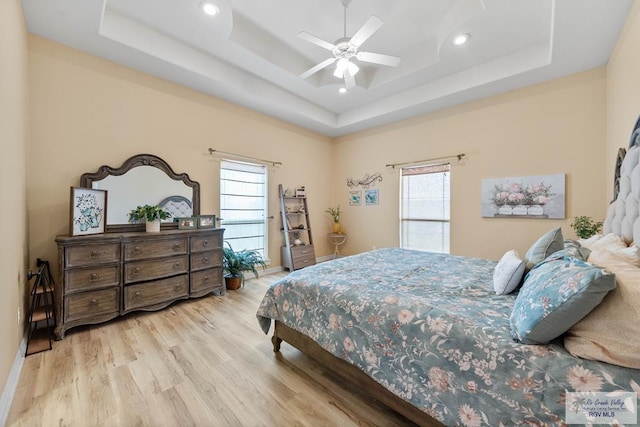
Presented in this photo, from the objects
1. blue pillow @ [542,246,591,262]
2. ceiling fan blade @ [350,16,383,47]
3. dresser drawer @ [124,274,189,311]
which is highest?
ceiling fan blade @ [350,16,383,47]

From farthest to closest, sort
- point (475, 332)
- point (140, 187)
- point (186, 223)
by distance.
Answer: point (186, 223), point (140, 187), point (475, 332)

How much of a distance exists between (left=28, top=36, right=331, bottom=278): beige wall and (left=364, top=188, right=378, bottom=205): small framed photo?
7.17ft

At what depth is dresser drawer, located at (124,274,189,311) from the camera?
264 cm

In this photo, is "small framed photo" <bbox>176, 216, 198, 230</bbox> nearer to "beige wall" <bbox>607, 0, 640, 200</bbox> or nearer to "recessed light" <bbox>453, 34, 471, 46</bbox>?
"recessed light" <bbox>453, 34, 471, 46</bbox>

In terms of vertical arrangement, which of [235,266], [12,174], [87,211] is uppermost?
[12,174]

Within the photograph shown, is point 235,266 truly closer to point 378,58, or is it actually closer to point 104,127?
point 104,127

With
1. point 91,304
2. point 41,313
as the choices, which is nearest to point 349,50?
point 91,304

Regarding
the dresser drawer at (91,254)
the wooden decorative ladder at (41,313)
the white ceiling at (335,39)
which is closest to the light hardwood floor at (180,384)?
the wooden decorative ladder at (41,313)

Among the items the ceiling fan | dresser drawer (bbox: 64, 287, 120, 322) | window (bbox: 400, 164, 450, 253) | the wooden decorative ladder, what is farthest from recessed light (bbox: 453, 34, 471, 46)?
the wooden decorative ladder

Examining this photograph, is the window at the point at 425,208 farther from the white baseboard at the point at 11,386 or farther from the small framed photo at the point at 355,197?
the white baseboard at the point at 11,386

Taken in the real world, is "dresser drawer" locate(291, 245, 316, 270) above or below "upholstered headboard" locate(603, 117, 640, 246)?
below

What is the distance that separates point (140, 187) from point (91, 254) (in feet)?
3.14

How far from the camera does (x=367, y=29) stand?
226 centimetres

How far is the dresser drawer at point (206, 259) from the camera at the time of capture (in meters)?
3.14
